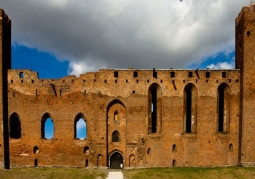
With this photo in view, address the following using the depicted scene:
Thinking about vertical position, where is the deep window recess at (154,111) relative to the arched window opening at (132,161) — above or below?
above

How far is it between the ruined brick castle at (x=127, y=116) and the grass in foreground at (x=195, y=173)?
1.77 metres

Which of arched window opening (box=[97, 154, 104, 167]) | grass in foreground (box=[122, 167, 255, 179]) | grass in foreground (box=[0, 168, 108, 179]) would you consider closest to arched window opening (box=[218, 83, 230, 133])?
grass in foreground (box=[122, 167, 255, 179])

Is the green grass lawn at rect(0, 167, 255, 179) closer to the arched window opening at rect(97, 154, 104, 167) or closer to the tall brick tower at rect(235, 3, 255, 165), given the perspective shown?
the tall brick tower at rect(235, 3, 255, 165)

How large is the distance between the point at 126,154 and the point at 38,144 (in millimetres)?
7960

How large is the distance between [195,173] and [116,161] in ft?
22.9

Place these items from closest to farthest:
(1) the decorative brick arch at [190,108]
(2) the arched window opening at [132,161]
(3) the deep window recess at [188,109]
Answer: (2) the arched window opening at [132,161], (1) the decorative brick arch at [190,108], (3) the deep window recess at [188,109]

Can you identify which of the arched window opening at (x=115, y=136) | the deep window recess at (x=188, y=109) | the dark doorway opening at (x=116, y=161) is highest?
the deep window recess at (x=188, y=109)

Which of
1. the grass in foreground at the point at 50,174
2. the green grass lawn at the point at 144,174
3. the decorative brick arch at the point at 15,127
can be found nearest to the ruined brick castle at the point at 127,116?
the decorative brick arch at the point at 15,127

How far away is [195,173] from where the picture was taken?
1794 cm

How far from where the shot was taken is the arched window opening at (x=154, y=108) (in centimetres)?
2105

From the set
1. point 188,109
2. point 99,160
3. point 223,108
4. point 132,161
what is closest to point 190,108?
point 188,109

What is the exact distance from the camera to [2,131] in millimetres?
20562

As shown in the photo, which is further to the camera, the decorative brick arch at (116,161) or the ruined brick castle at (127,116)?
the decorative brick arch at (116,161)

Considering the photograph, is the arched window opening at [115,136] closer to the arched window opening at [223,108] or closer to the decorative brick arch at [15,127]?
the decorative brick arch at [15,127]
